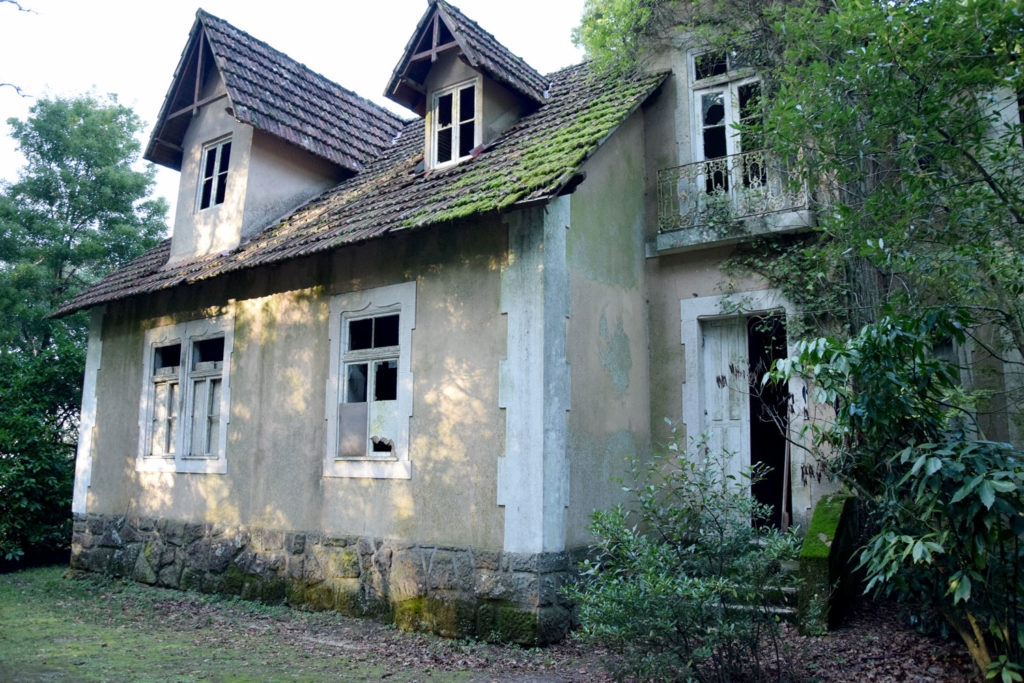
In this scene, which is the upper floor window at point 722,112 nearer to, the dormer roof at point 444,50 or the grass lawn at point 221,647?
the dormer roof at point 444,50

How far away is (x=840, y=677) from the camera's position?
559 centimetres

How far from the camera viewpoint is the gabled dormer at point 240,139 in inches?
436

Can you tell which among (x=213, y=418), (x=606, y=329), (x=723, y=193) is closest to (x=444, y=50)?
(x=723, y=193)

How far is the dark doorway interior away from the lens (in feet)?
27.5

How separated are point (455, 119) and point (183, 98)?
17.3 ft

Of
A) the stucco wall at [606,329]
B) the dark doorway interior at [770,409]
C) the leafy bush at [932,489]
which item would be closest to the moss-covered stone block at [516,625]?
the stucco wall at [606,329]

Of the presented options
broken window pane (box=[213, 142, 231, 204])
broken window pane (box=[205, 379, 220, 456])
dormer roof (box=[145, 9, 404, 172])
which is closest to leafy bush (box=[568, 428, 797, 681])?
broken window pane (box=[205, 379, 220, 456])

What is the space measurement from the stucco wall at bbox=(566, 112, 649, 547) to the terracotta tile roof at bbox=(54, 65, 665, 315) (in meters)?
0.51

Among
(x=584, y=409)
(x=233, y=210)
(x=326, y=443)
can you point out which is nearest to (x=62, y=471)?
(x=233, y=210)

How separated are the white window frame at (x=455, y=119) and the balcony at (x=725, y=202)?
7.76 feet

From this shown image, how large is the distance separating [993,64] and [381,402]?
6574 mm

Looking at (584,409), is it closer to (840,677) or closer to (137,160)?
(840,677)

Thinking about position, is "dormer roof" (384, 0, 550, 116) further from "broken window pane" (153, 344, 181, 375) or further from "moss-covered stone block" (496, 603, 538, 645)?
"moss-covered stone block" (496, 603, 538, 645)

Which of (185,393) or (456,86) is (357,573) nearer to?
(185,393)
